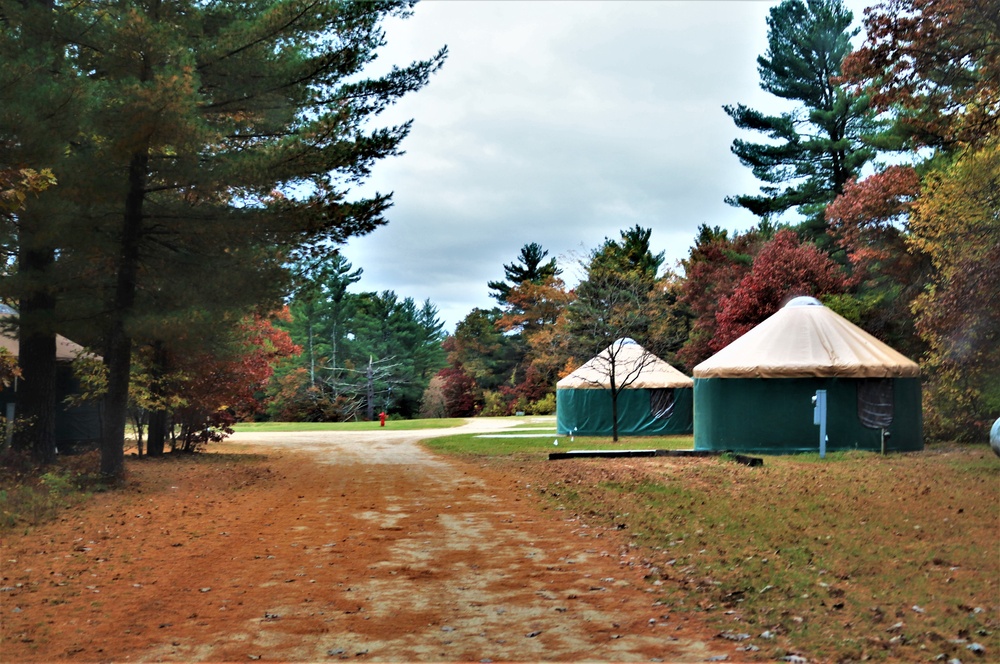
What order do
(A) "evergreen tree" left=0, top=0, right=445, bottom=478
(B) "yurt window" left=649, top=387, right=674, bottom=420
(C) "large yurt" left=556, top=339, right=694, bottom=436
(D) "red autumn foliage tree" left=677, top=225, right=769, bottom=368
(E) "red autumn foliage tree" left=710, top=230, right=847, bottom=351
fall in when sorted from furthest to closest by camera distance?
(D) "red autumn foliage tree" left=677, top=225, right=769, bottom=368 < (B) "yurt window" left=649, top=387, right=674, bottom=420 < (C) "large yurt" left=556, top=339, right=694, bottom=436 < (E) "red autumn foliage tree" left=710, top=230, right=847, bottom=351 < (A) "evergreen tree" left=0, top=0, right=445, bottom=478

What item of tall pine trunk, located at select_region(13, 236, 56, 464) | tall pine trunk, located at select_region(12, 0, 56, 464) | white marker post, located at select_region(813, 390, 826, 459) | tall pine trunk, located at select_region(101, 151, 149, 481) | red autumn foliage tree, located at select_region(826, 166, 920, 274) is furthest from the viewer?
red autumn foliage tree, located at select_region(826, 166, 920, 274)

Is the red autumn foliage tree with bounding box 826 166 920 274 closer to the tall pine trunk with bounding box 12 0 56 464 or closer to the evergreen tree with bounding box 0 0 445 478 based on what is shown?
the evergreen tree with bounding box 0 0 445 478

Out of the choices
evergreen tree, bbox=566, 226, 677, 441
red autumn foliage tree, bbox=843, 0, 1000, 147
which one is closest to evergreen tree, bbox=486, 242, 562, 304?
evergreen tree, bbox=566, 226, 677, 441

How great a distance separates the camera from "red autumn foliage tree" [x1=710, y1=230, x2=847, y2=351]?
2294 centimetres

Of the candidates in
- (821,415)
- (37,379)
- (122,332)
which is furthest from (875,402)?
(37,379)

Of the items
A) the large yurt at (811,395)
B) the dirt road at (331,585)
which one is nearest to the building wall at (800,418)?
the large yurt at (811,395)

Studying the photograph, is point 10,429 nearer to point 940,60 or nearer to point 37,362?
point 37,362

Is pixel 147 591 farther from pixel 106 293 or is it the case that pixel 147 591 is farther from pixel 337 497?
pixel 106 293

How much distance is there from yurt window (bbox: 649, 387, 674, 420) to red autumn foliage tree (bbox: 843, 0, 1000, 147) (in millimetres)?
11815

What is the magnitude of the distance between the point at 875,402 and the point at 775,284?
23.4 feet

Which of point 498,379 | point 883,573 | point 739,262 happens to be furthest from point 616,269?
point 883,573

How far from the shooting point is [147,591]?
5.72 metres

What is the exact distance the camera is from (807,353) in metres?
16.5

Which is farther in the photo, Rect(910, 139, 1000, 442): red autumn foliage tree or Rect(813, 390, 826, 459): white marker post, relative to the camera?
Rect(813, 390, 826, 459): white marker post
